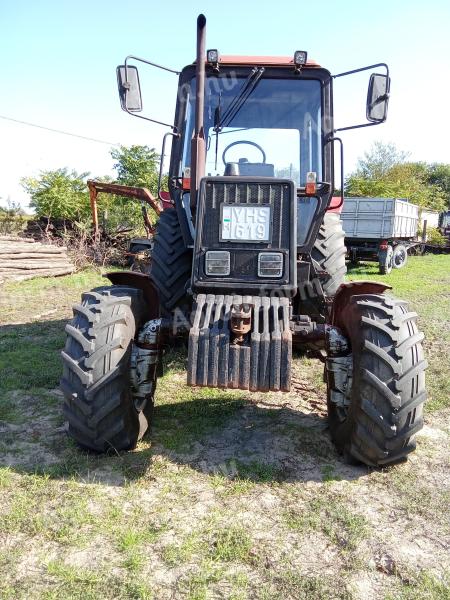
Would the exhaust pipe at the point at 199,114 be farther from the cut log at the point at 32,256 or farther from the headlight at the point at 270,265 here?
the cut log at the point at 32,256

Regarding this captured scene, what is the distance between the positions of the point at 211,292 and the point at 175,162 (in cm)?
163

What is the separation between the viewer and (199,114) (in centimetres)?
335

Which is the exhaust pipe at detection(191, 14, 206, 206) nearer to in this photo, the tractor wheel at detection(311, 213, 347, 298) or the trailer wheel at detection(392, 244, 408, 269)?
the tractor wheel at detection(311, 213, 347, 298)

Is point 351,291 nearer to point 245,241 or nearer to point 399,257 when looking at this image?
point 245,241

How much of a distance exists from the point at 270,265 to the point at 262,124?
5.58 feet

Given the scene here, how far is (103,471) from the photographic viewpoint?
312 centimetres

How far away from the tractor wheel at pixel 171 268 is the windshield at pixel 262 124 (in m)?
0.66

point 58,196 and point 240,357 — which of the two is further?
point 58,196

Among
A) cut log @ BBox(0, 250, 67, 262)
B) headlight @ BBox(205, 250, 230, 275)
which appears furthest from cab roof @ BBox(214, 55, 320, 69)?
cut log @ BBox(0, 250, 67, 262)

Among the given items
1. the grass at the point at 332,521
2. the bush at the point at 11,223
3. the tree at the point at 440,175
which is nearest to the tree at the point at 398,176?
the tree at the point at 440,175

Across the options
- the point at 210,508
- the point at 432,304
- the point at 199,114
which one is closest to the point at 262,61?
the point at 199,114

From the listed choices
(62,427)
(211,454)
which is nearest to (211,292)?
(211,454)

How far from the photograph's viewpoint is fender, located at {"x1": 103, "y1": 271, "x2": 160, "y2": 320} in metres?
3.76

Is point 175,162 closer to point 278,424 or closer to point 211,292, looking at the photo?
point 211,292
